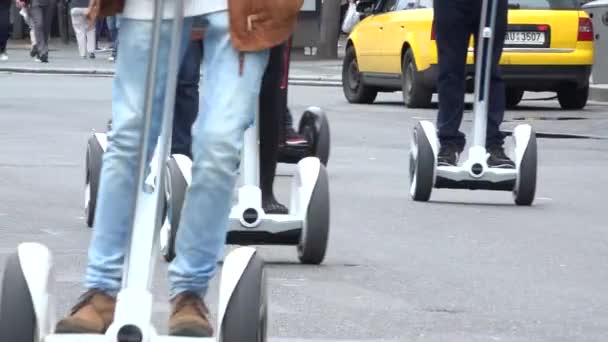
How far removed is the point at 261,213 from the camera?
7.27 metres

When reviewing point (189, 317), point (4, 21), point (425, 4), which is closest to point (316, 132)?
point (189, 317)

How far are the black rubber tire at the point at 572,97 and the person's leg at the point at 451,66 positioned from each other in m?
11.2

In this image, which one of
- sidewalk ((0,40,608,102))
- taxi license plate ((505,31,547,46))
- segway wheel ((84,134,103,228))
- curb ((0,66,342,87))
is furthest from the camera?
curb ((0,66,342,87))

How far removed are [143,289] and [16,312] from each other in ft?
1.07

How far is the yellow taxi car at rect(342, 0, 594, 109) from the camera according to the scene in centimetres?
2030

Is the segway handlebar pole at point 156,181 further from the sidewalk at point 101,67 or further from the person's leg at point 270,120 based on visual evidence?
the sidewalk at point 101,67

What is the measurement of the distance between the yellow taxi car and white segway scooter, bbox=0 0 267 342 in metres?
14.8

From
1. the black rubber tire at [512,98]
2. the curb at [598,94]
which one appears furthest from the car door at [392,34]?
the curb at [598,94]

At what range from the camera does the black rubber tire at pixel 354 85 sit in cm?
2280

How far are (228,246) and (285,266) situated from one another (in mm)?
395

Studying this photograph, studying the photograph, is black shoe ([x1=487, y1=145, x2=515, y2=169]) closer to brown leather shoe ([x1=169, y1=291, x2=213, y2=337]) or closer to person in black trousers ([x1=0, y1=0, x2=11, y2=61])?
brown leather shoe ([x1=169, y1=291, x2=213, y2=337])

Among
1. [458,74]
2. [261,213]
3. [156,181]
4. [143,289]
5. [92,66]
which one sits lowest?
[92,66]

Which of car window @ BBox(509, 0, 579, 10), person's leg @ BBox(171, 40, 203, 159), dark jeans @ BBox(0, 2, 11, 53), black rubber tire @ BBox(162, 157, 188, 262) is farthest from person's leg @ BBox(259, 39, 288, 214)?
dark jeans @ BBox(0, 2, 11, 53)

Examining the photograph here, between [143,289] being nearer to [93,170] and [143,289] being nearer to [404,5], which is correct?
[93,170]
